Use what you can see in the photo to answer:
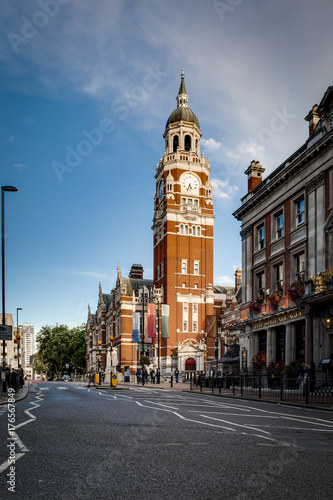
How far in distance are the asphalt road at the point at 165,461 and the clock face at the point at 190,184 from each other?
71.2 metres

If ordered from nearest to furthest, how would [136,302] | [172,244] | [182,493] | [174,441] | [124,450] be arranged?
1. [182,493]
2. [124,450]
3. [174,441]
4. [172,244]
5. [136,302]

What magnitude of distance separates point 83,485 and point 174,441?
3.48 meters

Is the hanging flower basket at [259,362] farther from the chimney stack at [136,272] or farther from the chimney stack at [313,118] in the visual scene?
the chimney stack at [136,272]

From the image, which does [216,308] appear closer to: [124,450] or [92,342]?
[92,342]

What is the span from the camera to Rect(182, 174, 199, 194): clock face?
81.7m

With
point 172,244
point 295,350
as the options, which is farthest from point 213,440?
point 172,244

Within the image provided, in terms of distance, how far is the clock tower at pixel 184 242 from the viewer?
249 ft

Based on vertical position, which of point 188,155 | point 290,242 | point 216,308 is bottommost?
point 216,308

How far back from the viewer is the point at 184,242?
262 feet

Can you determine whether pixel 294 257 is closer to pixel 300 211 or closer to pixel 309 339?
pixel 300 211

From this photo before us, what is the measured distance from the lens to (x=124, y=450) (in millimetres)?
7836

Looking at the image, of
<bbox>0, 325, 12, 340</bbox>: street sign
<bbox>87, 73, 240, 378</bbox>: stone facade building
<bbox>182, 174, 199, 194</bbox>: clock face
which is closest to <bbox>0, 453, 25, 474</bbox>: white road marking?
<bbox>0, 325, 12, 340</bbox>: street sign

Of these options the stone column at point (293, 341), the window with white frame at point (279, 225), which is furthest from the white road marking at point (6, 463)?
the window with white frame at point (279, 225)

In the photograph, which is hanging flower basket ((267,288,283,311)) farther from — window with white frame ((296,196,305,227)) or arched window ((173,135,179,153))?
arched window ((173,135,179,153))
